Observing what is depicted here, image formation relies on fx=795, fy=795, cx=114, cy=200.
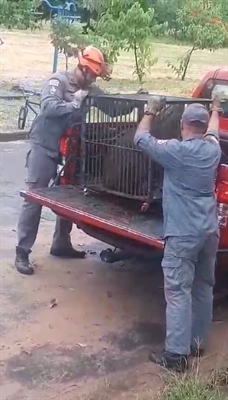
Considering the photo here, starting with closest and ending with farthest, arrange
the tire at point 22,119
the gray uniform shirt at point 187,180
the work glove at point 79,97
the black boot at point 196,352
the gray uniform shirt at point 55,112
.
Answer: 1. the gray uniform shirt at point 187,180
2. the black boot at point 196,352
3. the work glove at point 79,97
4. the gray uniform shirt at point 55,112
5. the tire at point 22,119

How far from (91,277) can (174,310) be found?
67.6 inches

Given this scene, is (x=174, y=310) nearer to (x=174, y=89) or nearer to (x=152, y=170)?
(x=152, y=170)

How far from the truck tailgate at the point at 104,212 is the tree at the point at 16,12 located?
13.0m

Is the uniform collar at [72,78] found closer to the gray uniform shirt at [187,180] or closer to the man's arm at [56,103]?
the man's arm at [56,103]

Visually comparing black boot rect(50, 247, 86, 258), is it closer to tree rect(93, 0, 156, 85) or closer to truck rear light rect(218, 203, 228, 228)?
truck rear light rect(218, 203, 228, 228)

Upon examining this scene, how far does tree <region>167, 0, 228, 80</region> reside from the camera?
2344 centimetres

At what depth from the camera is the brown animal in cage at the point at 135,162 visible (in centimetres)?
539

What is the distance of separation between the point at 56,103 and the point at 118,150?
2.21 feet

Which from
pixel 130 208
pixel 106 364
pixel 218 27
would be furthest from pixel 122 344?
pixel 218 27

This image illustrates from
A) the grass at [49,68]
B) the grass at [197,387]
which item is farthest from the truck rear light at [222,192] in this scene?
the grass at [49,68]

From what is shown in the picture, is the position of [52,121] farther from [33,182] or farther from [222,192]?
[222,192]

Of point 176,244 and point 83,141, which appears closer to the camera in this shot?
point 176,244

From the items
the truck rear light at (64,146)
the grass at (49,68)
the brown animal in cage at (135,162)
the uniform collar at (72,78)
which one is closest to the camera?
the brown animal in cage at (135,162)

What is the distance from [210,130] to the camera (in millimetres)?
4898
